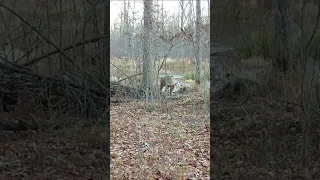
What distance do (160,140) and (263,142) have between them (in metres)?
0.67

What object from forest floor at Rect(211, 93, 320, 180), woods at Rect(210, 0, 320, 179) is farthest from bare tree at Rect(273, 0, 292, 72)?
forest floor at Rect(211, 93, 320, 180)

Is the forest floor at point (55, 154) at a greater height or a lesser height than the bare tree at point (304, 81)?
lesser

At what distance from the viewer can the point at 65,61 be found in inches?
82.1

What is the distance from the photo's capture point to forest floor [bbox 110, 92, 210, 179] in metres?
2.28

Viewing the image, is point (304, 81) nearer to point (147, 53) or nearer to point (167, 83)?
point (167, 83)

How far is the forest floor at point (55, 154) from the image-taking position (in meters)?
1.98

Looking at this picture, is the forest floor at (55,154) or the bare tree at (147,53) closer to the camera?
the forest floor at (55,154)

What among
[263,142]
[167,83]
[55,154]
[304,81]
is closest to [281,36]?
[304,81]

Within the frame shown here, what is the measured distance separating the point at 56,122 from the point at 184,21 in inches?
41.7

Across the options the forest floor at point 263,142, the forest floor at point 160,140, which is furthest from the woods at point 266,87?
the forest floor at point 160,140

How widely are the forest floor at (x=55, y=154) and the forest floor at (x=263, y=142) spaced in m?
0.61

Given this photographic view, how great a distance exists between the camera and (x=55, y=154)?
2.00 meters

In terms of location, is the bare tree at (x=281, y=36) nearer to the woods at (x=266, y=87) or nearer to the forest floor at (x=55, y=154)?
the woods at (x=266, y=87)

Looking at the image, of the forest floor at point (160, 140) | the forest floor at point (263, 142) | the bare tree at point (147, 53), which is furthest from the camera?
the bare tree at point (147, 53)
